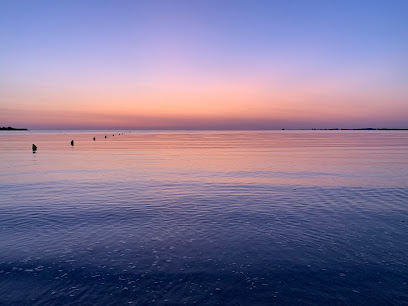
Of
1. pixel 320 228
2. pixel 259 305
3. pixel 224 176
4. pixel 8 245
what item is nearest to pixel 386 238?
pixel 320 228

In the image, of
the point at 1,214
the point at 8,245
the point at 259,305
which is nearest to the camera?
the point at 259,305

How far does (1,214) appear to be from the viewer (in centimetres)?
1722

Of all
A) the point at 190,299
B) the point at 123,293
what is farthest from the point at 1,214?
the point at 190,299

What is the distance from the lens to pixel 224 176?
3138 cm

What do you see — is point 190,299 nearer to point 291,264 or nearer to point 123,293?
point 123,293

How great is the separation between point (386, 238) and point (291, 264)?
5511 millimetres

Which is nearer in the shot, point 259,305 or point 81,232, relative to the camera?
point 259,305

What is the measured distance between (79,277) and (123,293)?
6.49 ft

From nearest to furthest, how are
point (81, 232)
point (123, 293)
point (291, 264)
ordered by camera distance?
point (123, 293) → point (291, 264) → point (81, 232)

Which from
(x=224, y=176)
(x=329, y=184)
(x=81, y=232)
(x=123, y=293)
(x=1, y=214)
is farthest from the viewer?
(x=224, y=176)

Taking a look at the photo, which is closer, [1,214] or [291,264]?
[291,264]

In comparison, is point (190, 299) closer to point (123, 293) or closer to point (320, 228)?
point (123, 293)

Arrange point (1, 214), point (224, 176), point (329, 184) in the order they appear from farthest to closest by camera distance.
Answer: point (224, 176) → point (329, 184) → point (1, 214)

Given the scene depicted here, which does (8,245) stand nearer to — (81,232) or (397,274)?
(81,232)
